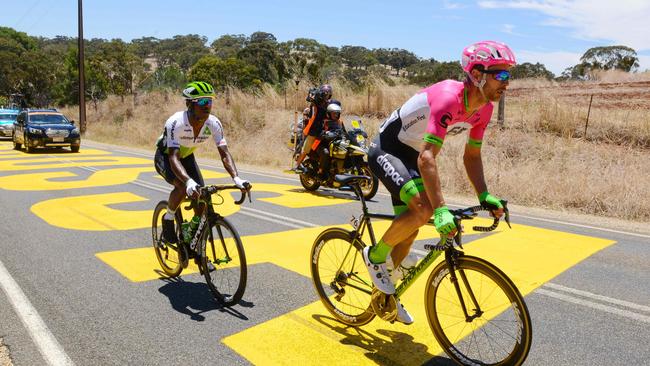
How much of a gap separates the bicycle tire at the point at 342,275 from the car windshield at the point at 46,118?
20154 millimetres

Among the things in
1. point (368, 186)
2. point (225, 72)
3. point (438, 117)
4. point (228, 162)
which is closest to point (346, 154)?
point (368, 186)

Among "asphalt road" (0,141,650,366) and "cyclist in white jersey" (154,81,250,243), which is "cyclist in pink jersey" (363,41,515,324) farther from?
"cyclist in white jersey" (154,81,250,243)

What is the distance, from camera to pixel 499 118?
1809cm

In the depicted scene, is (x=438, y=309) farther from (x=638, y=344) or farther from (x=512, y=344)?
(x=638, y=344)

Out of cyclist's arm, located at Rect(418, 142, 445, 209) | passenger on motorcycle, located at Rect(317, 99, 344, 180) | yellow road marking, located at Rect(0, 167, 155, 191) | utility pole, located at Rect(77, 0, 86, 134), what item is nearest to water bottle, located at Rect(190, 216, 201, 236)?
cyclist's arm, located at Rect(418, 142, 445, 209)

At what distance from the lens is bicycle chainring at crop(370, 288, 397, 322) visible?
12.4 ft

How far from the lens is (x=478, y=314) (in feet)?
11.4

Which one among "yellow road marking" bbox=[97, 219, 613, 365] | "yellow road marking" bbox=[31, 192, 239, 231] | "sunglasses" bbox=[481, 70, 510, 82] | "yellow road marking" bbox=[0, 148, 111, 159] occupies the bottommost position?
"yellow road marking" bbox=[0, 148, 111, 159]

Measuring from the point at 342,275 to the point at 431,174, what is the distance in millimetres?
1530

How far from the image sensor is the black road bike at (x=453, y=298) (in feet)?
10.5

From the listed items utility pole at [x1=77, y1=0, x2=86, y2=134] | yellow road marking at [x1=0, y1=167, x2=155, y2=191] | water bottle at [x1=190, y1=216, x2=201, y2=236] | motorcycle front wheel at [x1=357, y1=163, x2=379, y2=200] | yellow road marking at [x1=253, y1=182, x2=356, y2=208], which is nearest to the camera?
water bottle at [x1=190, y1=216, x2=201, y2=236]

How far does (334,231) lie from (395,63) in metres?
156

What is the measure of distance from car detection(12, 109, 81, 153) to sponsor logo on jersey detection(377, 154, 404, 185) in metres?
19.6

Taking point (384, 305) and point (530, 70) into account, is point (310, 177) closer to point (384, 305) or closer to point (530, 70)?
point (384, 305)
